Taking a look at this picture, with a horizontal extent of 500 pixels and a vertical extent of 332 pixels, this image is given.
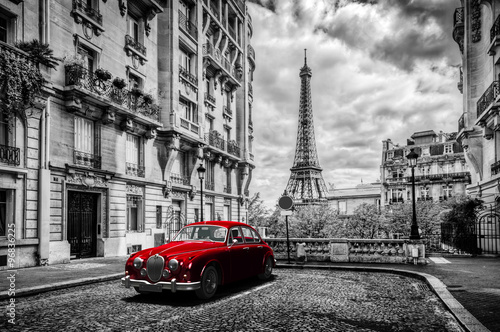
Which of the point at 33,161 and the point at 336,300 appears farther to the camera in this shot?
the point at 33,161

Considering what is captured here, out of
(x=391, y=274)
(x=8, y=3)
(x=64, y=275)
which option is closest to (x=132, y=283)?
(x=64, y=275)

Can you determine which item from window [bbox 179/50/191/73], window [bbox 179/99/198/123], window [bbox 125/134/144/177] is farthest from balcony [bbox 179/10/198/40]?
window [bbox 125/134/144/177]

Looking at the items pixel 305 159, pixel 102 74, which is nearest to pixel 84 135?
pixel 102 74

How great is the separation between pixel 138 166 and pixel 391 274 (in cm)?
1457

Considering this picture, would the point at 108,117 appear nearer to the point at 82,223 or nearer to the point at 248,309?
the point at 82,223

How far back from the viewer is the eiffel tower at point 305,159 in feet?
305

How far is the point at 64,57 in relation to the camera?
16984mm

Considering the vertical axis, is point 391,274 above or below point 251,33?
below

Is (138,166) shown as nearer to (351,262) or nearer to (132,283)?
(351,262)

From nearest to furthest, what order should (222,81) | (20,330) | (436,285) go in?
(20,330) → (436,285) → (222,81)

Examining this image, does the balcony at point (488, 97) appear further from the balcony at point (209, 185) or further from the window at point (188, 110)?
the balcony at point (209, 185)

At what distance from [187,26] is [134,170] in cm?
1207

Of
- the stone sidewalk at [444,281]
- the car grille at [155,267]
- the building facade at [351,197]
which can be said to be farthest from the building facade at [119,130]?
the building facade at [351,197]

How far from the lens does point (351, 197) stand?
86562mm
